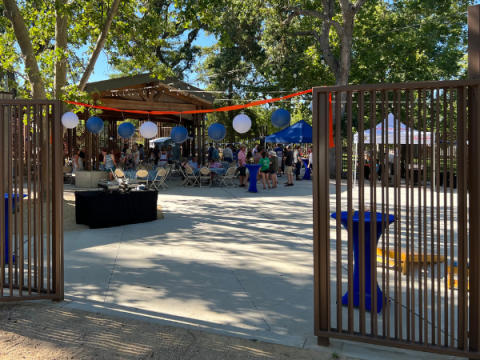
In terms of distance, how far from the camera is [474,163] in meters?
3.23

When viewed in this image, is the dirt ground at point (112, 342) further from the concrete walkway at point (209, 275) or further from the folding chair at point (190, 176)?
the folding chair at point (190, 176)

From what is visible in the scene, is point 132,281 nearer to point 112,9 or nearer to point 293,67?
point 112,9

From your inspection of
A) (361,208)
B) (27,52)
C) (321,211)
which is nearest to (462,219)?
(361,208)

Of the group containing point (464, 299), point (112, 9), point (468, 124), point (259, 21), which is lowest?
point (464, 299)

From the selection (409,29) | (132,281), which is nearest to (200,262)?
(132,281)

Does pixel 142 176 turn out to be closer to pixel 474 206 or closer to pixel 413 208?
pixel 413 208

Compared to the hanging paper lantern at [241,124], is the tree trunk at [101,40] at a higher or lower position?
higher

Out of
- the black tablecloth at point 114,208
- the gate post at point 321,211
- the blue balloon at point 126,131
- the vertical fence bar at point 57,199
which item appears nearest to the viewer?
the gate post at point 321,211

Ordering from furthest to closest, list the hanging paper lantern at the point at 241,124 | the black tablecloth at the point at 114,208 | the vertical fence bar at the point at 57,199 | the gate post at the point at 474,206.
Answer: the black tablecloth at the point at 114,208
the hanging paper lantern at the point at 241,124
the vertical fence bar at the point at 57,199
the gate post at the point at 474,206

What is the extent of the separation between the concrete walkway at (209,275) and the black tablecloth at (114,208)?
0.87ft

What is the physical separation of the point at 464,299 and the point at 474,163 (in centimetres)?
100

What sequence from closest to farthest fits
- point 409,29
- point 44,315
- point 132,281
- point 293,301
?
point 44,315, point 293,301, point 132,281, point 409,29

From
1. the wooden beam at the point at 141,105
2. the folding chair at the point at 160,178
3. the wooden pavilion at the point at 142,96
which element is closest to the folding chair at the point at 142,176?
the folding chair at the point at 160,178

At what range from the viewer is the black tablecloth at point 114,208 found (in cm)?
851
